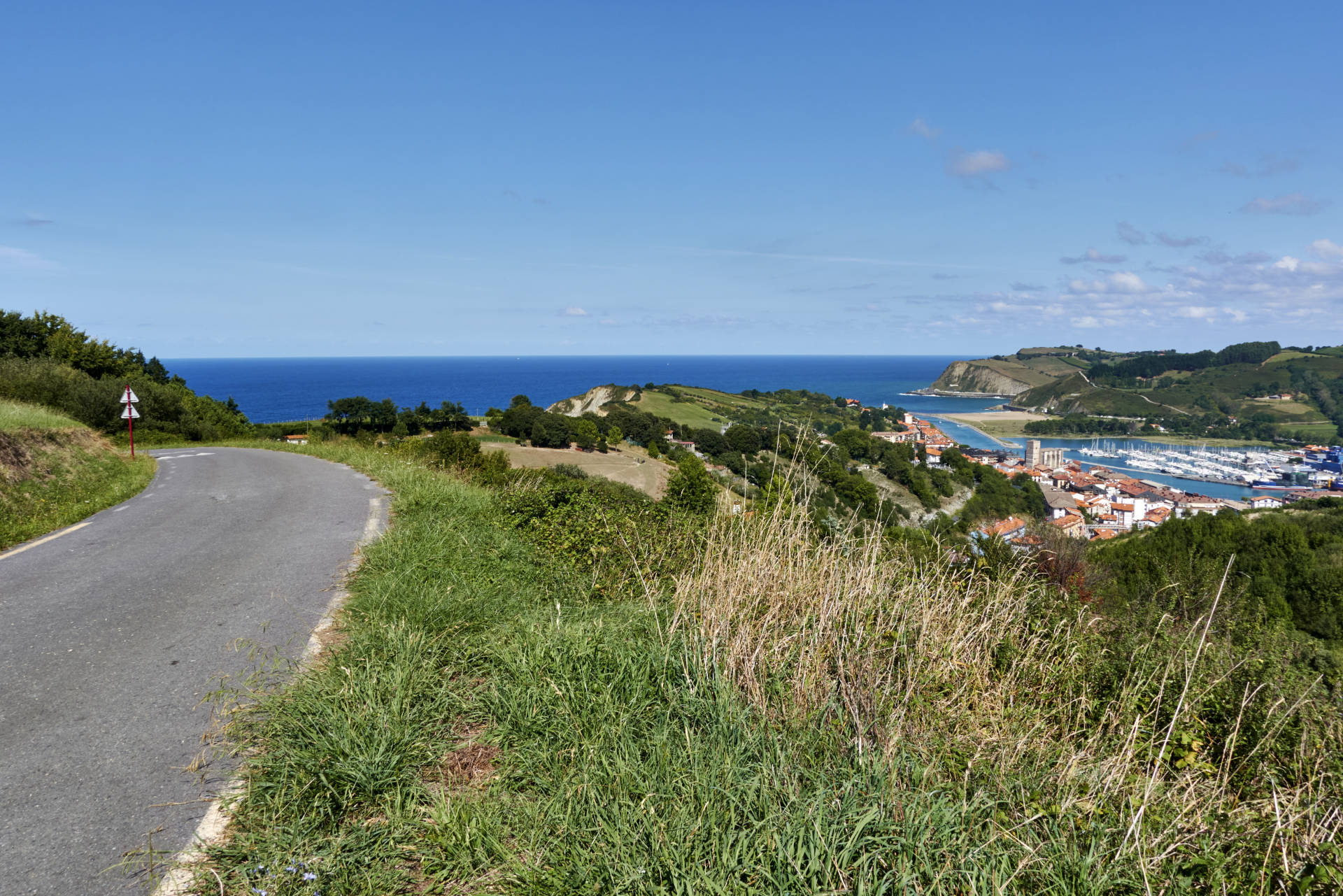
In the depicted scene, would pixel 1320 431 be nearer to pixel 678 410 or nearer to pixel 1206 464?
pixel 1206 464

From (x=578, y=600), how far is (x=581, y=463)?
121 ft

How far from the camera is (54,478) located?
10.7 meters

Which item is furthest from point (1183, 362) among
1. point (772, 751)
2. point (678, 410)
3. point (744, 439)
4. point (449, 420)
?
point (772, 751)

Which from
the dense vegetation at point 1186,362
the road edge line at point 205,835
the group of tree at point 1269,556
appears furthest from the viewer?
the dense vegetation at point 1186,362

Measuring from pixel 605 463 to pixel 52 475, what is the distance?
1341 inches

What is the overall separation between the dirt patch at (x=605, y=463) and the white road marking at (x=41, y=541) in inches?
1004

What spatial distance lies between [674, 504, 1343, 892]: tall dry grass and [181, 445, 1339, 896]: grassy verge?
0.02 meters

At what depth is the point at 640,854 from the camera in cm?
225

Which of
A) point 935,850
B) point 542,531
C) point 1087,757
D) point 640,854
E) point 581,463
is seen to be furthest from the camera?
point 581,463

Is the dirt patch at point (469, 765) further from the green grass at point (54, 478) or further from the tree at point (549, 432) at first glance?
the tree at point (549, 432)

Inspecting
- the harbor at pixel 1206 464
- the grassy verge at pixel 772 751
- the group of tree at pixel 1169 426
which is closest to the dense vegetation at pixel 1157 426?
the group of tree at pixel 1169 426

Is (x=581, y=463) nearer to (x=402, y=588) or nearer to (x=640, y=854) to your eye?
(x=402, y=588)

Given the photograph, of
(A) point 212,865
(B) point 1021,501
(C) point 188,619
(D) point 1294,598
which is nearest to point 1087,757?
(A) point 212,865

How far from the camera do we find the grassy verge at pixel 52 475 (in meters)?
8.71
